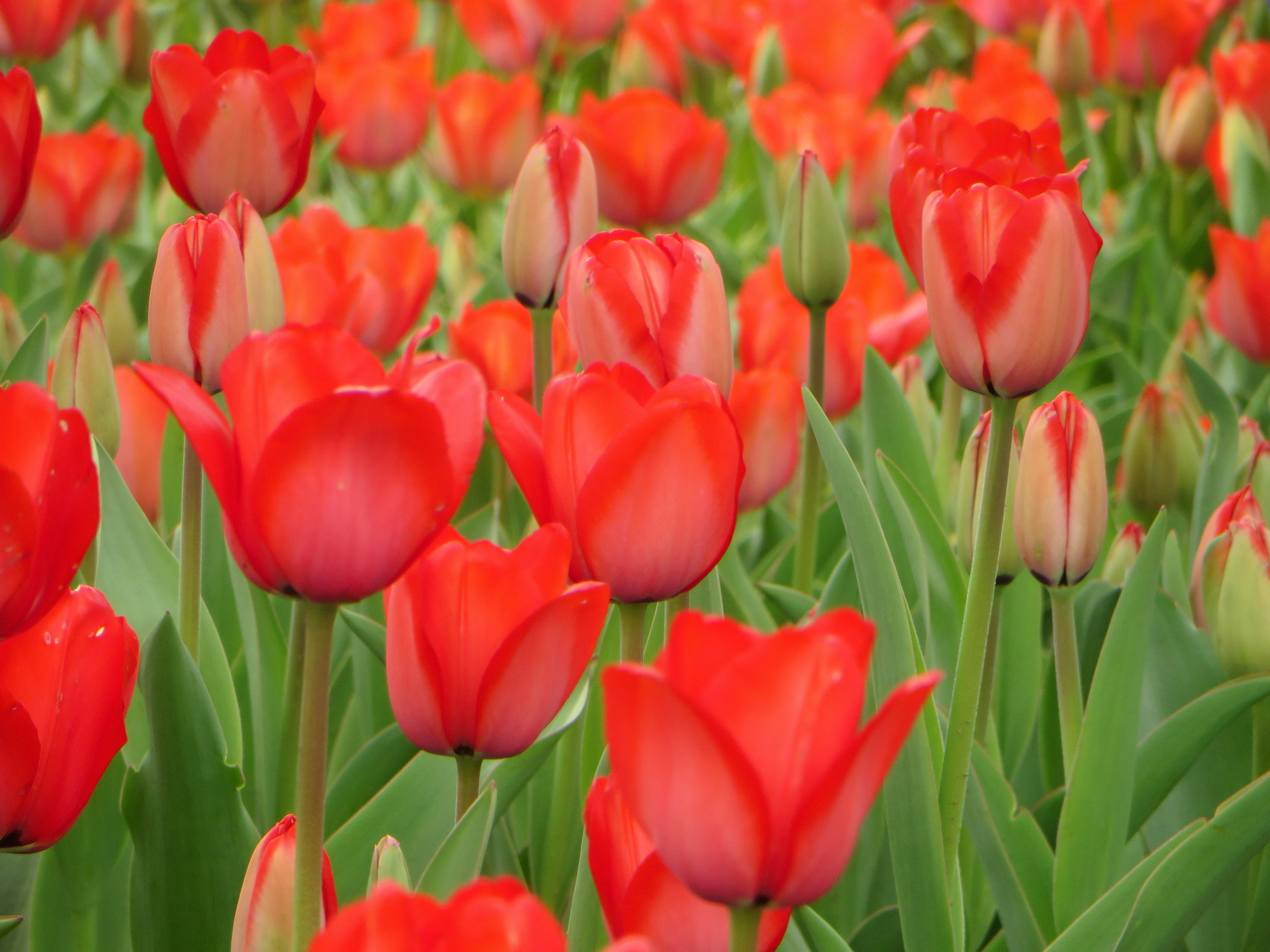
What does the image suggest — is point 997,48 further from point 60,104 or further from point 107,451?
point 107,451

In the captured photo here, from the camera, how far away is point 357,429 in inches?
16.5

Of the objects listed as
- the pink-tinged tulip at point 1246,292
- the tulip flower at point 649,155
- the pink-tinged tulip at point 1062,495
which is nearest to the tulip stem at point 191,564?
the pink-tinged tulip at point 1062,495

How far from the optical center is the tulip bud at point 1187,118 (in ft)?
5.57

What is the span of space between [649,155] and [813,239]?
527mm

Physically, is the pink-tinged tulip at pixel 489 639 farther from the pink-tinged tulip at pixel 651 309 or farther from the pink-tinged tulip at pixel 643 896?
the pink-tinged tulip at pixel 651 309

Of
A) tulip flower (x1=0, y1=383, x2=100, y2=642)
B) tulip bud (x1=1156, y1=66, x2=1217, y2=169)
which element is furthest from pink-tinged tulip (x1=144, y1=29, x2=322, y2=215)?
tulip bud (x1=1156, y1=66, x2=1217, y2=169)

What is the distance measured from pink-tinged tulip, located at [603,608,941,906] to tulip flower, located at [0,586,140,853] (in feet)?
0.67

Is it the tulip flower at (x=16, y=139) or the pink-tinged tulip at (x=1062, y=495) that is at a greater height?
the tulip flower at (x=16, y=139)

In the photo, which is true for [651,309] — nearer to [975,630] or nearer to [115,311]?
[975,630]

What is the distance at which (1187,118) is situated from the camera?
1.71 m

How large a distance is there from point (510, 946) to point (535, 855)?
1.50 ft

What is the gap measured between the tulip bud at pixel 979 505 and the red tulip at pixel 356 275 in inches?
18.8

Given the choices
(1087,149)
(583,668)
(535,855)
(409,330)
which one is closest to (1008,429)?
(583,668)

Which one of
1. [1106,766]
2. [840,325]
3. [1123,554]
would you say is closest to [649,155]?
[840,325]
